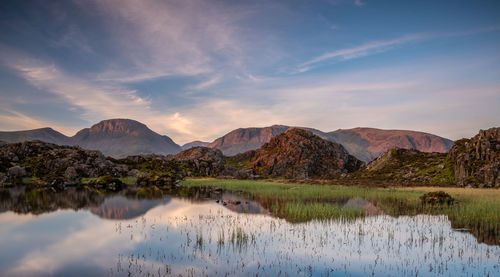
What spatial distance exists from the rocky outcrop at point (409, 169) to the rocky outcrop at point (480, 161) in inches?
124

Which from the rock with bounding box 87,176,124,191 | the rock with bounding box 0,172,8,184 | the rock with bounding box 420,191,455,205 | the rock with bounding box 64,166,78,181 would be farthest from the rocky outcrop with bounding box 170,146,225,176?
the rock with bounding box 420,191,455,205

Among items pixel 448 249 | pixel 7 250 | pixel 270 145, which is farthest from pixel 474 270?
pixel 270 145

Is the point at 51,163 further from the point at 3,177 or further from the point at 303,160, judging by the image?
the point at 303,160

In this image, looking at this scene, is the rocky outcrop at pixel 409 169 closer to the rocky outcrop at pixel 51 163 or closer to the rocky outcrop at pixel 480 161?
the rocky outcrop at pixel 480 161

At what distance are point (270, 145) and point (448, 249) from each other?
4595 inches

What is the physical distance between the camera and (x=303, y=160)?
116062 millimetres

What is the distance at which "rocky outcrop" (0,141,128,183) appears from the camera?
282 feet

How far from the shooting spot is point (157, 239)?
21.0 m

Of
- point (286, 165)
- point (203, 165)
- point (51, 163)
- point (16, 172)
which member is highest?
point (286, 165)

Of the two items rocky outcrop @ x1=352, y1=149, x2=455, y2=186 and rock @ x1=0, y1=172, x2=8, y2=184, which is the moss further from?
rocky outcrop @ x1=352, y1=149, x2=455, y2=186

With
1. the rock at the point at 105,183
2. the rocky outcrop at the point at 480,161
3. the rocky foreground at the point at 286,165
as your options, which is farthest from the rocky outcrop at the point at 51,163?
the rocky outcrop at the point at 480,161

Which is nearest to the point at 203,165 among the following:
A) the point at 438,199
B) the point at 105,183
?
the point at 105,183

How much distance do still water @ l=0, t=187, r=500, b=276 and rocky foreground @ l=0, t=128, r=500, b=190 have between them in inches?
1566

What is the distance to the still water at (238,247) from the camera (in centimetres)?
1479
